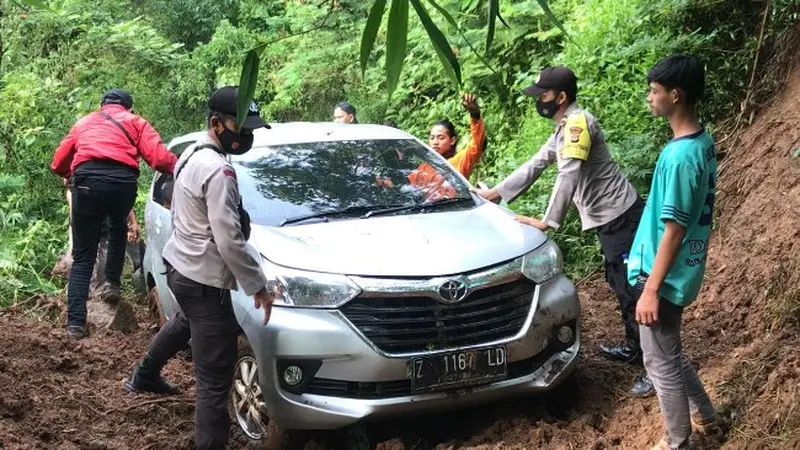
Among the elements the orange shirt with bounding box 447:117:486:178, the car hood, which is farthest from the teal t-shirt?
the orange shirt with bounding box 447:117:486:178

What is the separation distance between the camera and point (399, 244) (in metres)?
4.09

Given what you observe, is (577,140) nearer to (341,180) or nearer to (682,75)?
(682,75)

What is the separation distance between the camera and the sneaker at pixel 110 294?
670 cm

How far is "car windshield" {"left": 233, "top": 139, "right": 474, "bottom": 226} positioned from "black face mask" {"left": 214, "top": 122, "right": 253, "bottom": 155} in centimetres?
56

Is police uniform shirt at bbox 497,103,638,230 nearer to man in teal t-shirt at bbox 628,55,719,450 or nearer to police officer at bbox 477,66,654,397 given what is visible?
police officer at bbox 477,66,654,397

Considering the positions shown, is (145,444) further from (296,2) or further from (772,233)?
(296,2)

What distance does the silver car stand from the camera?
12.4 feet

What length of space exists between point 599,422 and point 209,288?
2139mm

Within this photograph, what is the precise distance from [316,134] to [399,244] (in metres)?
1.71

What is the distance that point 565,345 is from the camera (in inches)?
168

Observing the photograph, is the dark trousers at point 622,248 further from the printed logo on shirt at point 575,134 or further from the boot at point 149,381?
the boot at point 149,381

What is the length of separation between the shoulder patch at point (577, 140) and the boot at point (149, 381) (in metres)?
2.75

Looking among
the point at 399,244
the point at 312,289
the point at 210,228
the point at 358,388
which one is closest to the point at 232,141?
the point at 210,228

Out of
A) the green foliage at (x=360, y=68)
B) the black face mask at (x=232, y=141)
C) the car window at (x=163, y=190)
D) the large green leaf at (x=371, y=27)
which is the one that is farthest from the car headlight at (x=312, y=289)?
the large green leaf at (x=371, y=27)
